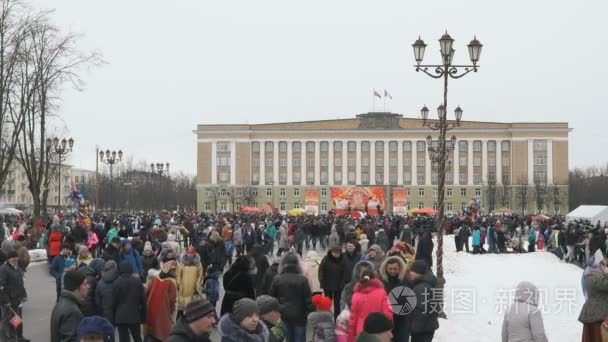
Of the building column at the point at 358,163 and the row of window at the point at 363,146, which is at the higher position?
the row of window at the point at 363,146

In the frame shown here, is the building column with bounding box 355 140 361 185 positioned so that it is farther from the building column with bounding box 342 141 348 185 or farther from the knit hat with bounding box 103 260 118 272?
the knit hat with bounding box 103 260 118 272

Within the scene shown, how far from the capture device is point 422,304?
357 inches

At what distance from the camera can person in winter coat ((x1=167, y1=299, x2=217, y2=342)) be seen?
5102mm

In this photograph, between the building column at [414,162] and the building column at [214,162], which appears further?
the building column at [214,162]

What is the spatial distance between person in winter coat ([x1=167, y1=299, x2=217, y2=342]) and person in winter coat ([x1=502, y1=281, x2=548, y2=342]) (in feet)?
12.0

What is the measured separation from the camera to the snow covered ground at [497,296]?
12.9 meters

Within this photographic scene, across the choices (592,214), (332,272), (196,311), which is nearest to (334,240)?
(332,272)

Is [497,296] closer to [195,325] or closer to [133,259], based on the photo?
[133,259]

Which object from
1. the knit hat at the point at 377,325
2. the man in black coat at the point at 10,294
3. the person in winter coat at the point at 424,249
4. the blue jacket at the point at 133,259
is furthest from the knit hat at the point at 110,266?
the person in winter coat at the point at 424,249

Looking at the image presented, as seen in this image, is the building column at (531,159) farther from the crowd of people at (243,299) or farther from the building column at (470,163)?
the crowd of people at (243,299)

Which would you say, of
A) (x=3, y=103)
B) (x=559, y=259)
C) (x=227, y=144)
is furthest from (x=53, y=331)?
(x=227, y=144)

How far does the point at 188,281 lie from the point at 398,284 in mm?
3430

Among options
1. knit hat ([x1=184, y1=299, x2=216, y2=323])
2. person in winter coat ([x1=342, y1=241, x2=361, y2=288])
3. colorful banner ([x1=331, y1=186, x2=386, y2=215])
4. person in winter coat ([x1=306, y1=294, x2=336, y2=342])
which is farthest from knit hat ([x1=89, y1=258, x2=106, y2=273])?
colorful banner ([x1=331, y1=186, x2=386, y2=215])

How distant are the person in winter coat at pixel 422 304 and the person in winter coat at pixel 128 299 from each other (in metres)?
3.28
